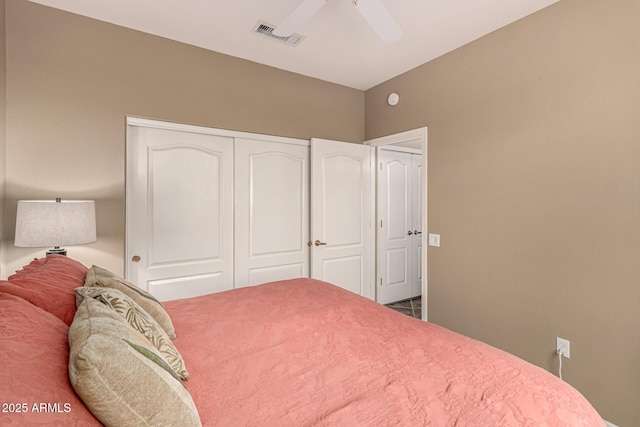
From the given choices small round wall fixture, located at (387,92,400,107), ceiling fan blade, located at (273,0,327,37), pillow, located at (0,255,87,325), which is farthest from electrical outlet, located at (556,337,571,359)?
pillow, located at (0,255,87,325)

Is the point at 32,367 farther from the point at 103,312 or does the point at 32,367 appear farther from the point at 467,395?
the point at 467,395

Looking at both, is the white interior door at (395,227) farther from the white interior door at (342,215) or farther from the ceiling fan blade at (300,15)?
the ceiling fan blade at (300,15)

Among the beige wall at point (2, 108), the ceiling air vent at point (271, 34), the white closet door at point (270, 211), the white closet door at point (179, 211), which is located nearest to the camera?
the beige wall at point (2, 108)

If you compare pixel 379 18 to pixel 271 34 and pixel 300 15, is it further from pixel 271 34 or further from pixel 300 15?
pixel 271 34

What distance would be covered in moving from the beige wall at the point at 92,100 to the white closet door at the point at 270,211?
1.18 feet

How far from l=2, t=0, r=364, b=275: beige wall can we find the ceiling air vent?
0.50m

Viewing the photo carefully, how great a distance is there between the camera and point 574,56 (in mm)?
1981

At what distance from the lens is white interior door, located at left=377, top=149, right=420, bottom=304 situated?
12.9ft

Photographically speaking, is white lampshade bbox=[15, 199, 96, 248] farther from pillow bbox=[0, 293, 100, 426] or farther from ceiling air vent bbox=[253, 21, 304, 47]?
ceiling air vent bbox=[253, 21, 304, 47]

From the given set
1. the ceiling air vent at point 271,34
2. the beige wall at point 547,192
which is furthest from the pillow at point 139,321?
the beige wall at point 547,192

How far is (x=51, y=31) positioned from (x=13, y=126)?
28.6 inches

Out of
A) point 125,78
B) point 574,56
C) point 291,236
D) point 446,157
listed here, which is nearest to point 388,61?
point 446,157

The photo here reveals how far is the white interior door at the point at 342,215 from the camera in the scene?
128 inches

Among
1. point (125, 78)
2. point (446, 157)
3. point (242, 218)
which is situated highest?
point (125, 78)
